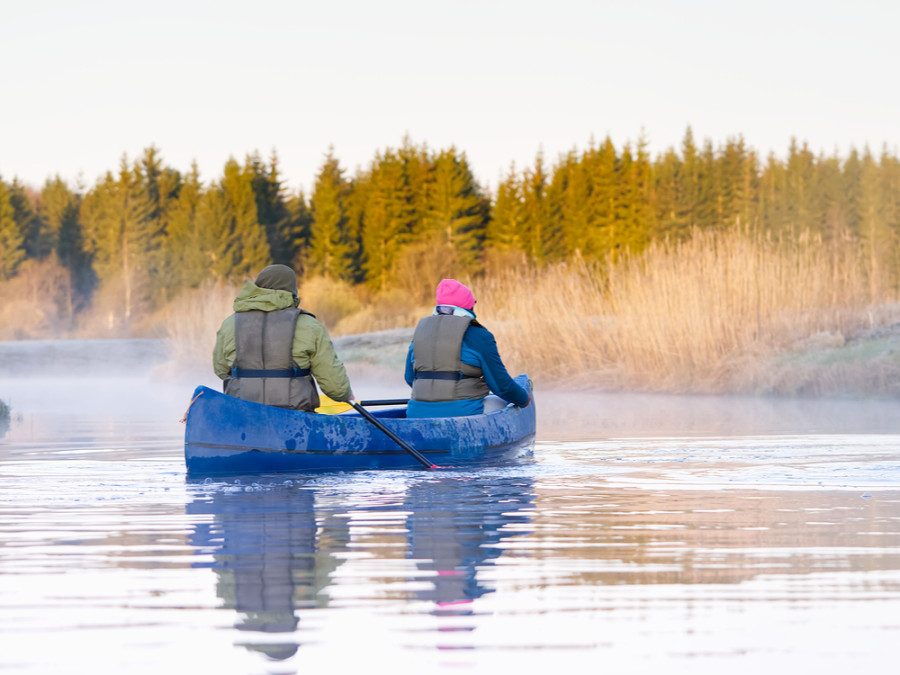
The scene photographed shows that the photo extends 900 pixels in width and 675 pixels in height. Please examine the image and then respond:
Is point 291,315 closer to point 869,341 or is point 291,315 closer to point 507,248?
point 869,341

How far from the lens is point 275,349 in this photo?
8.59 metres

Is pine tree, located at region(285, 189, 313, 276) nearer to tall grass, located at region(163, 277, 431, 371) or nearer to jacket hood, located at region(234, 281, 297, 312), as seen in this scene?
tall grass, located at region(163, 277, 431, 371)

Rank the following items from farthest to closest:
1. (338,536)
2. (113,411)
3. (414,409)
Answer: (113,411) → (414,409) → (338,536)

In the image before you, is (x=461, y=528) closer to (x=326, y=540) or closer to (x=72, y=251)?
(x=326, y=540)

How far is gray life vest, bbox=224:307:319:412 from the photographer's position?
856 cm

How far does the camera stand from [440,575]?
16.2 feet

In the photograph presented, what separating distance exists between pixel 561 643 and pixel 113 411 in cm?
1369

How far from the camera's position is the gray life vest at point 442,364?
9617mm

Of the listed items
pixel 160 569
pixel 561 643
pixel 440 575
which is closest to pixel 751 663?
pixel 561 643

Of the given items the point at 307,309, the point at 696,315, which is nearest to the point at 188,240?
the point at 307,309

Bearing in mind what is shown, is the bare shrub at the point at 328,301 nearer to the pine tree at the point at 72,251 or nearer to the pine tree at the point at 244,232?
the pine tree at the point at 244,232

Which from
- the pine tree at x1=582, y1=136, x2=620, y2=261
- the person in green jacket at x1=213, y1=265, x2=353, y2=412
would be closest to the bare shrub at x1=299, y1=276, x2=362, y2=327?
the pine tree at x1=582, y1=136, x2=620, y2=261

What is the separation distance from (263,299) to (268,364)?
414mm

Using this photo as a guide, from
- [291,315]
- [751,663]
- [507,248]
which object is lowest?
[751,663]
